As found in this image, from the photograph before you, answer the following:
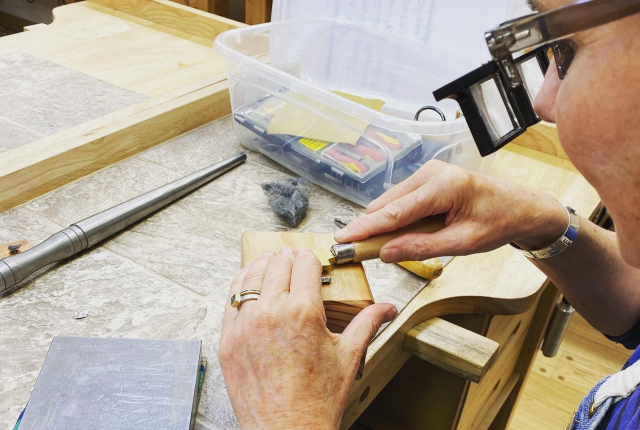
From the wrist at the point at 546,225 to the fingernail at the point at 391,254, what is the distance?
21 cm

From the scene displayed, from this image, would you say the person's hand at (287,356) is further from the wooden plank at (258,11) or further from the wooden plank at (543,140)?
the wooden plank at (258,11)

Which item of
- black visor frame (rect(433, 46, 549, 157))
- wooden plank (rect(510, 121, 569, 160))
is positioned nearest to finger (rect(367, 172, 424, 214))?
black visor frame (rect(433, 46, 549, 157))

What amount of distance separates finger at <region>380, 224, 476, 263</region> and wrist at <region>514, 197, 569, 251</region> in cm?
12

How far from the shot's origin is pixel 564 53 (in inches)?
20.5

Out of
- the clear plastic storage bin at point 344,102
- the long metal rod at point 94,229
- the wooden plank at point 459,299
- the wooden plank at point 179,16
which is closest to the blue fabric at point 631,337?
the wooden plank at point 459,299

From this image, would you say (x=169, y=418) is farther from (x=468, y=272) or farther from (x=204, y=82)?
(x=204, y=82)

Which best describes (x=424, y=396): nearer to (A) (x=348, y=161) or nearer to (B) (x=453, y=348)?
(B) (x=453, y=348)

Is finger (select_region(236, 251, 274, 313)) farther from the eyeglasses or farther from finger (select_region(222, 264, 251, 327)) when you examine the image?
the eyeglasses

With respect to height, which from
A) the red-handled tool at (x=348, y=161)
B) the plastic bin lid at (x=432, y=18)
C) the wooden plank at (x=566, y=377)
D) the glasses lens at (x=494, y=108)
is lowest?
the wooden plank at (x=566, y=377)

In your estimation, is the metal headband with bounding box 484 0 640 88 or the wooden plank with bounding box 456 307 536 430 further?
the wooden plank with bounding box 456 307 536 430

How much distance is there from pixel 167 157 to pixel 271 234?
44 centimetres

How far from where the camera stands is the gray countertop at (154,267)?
704 mm

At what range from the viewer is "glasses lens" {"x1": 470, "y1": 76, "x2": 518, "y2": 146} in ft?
2.26

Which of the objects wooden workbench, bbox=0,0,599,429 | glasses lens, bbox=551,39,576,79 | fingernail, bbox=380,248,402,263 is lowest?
wooden workbench, bbox=0,0,599,429
